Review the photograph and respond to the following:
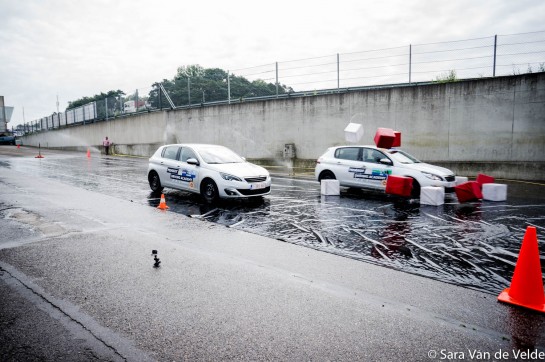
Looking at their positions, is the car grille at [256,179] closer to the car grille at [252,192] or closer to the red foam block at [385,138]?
the car grille at [252,192]

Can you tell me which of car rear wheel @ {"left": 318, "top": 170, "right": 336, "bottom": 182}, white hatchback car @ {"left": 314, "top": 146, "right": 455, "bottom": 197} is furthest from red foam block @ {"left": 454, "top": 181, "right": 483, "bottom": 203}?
car rear wheel @ {"left": 318, "top": 170, "right": 336, "bottom": 182}

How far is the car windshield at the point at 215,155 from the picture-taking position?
999 centimetres

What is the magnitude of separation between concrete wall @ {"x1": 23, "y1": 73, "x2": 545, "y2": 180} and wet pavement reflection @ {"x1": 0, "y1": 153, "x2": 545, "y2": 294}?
3.36 metres

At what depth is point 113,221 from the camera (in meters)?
7.47

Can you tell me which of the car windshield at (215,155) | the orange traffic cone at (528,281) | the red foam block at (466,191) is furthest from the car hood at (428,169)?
the orange traffic cone at (528,281)

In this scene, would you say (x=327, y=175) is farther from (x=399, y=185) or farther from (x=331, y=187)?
(x=399, y=185)

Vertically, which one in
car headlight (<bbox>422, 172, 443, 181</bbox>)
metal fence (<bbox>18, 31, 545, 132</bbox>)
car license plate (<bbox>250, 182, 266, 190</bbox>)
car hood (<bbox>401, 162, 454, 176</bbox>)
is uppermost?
metal fence (<bbox>18, 31, 545, 132</bbox>)

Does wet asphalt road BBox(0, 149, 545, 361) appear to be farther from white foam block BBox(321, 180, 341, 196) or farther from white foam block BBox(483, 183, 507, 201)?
white foam block BBox(483, 183, 507, 201)

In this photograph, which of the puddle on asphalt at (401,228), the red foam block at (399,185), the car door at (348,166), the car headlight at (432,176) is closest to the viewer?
the puddle on asphalt at (401,228)

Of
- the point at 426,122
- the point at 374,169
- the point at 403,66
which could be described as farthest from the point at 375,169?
the point at 403,66

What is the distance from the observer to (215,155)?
10242 mm

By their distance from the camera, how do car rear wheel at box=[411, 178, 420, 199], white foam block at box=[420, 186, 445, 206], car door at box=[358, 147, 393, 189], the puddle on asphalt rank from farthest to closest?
car door at box=[358, 147, 393, 189] < car rear wheel at box=[411, 178, 420, 199] < white foam block at box=[420, 186, 445, 206] < the puddle on asphalt

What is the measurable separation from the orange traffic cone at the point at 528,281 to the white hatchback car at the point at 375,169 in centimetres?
643

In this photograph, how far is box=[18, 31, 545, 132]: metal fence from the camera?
48.5 ft
